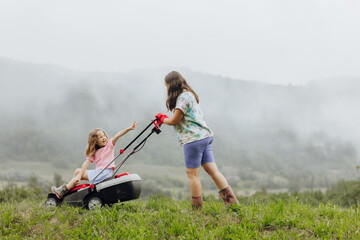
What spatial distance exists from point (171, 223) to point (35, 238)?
2030 mm

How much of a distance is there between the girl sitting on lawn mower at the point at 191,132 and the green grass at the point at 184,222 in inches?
15.4

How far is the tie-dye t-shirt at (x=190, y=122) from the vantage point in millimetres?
5301

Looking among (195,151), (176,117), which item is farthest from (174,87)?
(195,151)

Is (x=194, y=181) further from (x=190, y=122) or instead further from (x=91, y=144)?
(x=91, y=144)

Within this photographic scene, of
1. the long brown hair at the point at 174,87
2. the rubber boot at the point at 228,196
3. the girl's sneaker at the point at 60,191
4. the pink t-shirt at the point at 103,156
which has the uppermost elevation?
the long brown hair at the point at 174,87

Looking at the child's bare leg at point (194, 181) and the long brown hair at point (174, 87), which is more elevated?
the long brown hair at point (174, 87)

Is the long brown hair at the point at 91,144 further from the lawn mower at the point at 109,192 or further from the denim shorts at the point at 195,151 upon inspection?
the denim shorts at the point at 195,151

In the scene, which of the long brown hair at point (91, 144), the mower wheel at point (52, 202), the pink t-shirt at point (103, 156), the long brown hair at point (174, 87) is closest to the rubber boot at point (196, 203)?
the long brown hair at point (174, 87)

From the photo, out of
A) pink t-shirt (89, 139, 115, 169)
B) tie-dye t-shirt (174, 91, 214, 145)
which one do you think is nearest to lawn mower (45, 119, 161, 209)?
pink t-shirt (89, 139, 115, 169)

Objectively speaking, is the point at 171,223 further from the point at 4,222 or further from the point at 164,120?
the point at 4,222

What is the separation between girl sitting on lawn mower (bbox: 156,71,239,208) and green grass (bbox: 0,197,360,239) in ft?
1.29

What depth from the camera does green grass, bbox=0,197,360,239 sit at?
4.57 meters

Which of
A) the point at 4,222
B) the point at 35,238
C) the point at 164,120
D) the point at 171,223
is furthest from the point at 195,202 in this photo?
the point at 4,222

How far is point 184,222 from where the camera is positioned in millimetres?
4891
